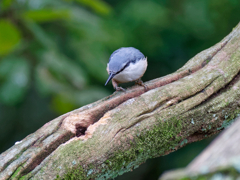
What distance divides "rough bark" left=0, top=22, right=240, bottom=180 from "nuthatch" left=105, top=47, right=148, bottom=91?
8.4 inches

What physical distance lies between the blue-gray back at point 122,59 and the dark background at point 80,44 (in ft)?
1.30

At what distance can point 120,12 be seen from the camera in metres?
4.35

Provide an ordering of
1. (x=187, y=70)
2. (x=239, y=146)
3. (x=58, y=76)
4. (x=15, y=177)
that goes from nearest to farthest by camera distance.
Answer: (x=239, y=146) → (x=15, y=177) → (x=187, y=70) → (x=58, y=76)

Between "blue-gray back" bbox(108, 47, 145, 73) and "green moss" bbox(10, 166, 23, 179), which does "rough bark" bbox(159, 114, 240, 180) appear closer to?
"green moss" bbox(10, 166, 23, 179)

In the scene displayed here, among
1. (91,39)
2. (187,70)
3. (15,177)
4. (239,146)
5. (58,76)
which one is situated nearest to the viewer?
(239,146)

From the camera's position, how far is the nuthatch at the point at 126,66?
2.41m

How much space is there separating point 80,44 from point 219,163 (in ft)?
8.25

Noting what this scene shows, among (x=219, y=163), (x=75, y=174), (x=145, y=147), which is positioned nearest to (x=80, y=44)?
(x=145, y=147)

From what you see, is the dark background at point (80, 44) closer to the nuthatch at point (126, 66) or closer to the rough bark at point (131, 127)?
the nuthatch at point (126, 66)

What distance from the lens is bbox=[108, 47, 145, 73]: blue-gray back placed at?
2408mm

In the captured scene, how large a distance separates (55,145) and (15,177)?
29cm

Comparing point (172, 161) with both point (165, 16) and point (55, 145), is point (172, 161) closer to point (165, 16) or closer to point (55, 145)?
point (165, 16)

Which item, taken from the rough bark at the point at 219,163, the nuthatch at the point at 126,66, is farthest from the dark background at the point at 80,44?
the rough bark at the point at 219,163

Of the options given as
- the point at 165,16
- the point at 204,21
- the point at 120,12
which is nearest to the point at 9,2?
the point at 120,12
